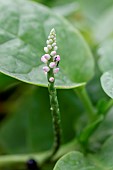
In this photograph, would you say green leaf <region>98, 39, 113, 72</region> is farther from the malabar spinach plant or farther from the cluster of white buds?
the cluster of white buds

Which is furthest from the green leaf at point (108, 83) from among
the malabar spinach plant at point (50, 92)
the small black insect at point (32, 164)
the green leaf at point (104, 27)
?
the green leaf at point (104, 27)

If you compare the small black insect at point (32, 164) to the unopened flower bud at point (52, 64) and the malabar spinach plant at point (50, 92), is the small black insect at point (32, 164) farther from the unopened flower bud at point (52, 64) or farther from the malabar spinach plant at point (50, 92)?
the unopened flower bud at point (52, 64)

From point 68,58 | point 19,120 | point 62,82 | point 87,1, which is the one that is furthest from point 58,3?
point 62,82

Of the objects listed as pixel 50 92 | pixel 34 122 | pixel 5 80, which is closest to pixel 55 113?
pixel 50 92

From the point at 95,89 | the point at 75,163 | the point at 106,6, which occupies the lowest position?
the point at 75,163

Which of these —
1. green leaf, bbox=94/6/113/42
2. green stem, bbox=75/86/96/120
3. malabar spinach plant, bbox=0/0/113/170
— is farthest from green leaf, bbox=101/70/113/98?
green leaf, bbox=94/6/113/42

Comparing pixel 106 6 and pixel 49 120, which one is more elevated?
pixel 106 6

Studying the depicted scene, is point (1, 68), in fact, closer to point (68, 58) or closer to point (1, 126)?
point (68, 58)
